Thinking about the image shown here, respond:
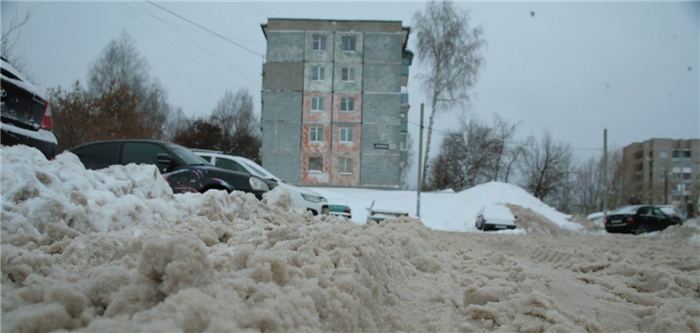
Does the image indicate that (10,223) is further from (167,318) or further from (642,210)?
(642,210)

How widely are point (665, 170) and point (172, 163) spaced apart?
4280 centimetres

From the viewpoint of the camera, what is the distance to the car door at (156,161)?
638cm

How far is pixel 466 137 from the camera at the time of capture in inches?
1735

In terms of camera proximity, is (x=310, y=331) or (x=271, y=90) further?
(x=271, y=90)

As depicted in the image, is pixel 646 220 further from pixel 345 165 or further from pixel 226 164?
pixel 345 165

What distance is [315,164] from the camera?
33.5 metres

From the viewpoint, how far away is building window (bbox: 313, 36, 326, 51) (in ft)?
111

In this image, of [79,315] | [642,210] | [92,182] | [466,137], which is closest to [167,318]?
[79,315]

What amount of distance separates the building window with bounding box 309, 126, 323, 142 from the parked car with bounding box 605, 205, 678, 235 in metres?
21.5

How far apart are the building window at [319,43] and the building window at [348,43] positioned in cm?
148

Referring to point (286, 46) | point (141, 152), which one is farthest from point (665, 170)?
point (141, 152)

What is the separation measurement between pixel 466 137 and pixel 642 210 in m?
26.7

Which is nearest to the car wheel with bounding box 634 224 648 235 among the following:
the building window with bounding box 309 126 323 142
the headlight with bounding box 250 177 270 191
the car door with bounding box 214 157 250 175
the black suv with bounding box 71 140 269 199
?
the car door with bounding box 214 157 250 175

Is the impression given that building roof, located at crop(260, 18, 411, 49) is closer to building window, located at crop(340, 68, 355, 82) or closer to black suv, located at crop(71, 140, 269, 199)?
building window, located at crop(340, 68, 355, 82)
